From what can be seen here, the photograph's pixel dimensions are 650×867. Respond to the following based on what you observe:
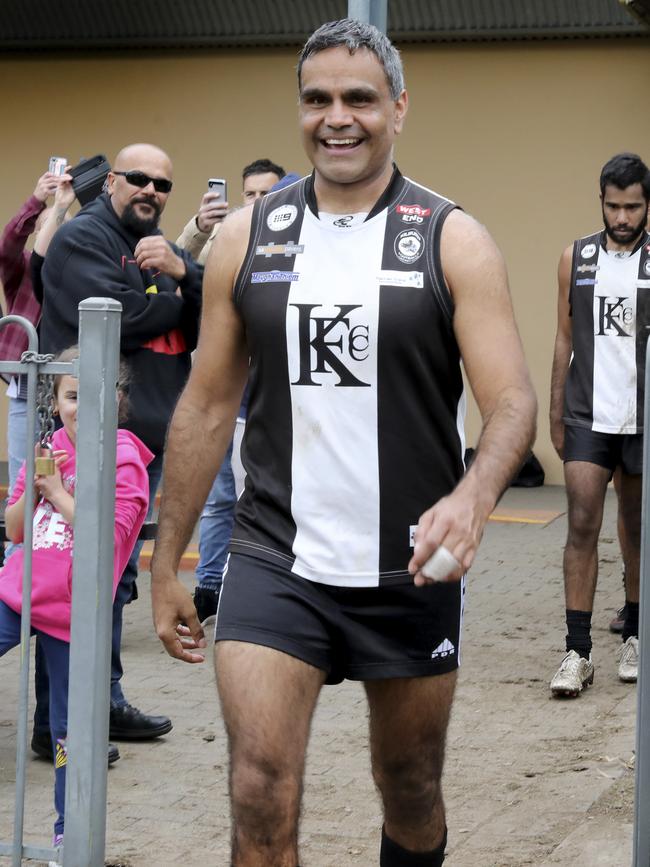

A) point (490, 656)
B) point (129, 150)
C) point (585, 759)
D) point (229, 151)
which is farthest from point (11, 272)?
point (229, 151)

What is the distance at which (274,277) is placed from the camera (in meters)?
3.74

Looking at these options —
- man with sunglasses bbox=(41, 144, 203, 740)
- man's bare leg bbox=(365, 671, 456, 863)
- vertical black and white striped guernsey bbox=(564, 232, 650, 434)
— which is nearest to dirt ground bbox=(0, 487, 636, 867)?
man with sunglasses bbox=(41, 144, 203, 740)

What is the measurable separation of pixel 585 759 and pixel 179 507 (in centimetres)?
273

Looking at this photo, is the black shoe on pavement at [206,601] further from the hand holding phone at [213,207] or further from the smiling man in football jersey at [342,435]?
the smiling man in football jersey at [342,435]

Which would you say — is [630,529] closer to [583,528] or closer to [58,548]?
[583,528]

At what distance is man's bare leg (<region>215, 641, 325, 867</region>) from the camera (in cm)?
348

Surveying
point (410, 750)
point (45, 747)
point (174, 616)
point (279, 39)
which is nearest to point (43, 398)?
point (174, 616)

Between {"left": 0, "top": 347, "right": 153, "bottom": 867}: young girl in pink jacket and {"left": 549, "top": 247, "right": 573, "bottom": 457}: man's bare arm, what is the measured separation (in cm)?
276

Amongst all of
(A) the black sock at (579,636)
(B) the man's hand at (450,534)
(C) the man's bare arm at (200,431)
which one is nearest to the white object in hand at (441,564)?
(B) the man's hand at (450,534)

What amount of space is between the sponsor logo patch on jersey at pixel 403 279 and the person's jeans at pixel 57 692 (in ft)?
6.09

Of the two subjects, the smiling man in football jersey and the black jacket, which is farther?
the black jacket

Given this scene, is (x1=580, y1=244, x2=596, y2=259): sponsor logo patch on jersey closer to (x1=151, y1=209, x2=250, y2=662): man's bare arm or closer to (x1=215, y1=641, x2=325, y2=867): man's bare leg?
(x1=151, y1=209, x2=250, y2=662): man's bare arm

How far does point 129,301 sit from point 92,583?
9.36ft

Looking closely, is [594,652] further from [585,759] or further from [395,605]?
[395,605]
